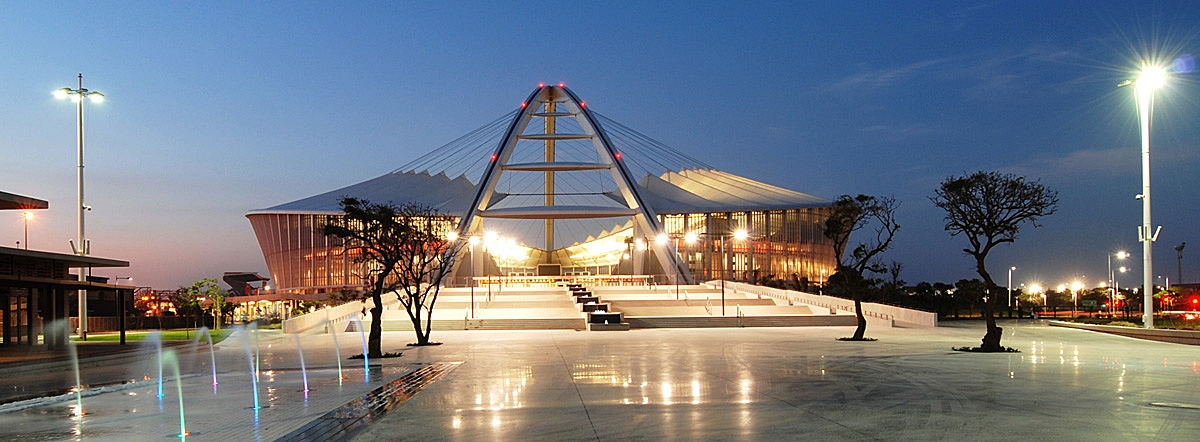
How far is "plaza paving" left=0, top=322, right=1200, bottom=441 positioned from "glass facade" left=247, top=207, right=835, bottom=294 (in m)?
61.6

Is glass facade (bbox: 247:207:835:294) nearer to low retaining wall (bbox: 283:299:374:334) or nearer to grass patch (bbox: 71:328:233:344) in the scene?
grass patch (bbox: 71:328:233:344)

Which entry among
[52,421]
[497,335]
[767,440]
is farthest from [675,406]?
[497,335]

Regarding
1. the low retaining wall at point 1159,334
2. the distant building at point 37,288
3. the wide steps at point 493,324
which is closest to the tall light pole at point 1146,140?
the low retaining wall at point 1159,334

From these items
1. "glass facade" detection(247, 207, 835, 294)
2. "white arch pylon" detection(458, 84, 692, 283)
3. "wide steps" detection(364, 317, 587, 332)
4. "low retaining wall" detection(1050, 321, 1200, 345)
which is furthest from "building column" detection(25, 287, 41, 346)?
"glass facade" detection(247, 207, 835, 294)

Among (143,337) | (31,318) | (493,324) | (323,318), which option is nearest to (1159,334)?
(493,324)

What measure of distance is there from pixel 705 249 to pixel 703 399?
74.2m

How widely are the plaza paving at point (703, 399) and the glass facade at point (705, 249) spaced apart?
61618 mm

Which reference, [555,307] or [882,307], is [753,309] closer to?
[882,307]

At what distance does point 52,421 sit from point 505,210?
218ft

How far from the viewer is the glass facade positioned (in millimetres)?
82875

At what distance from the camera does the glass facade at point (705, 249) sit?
82.9m

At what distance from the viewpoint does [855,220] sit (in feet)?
113

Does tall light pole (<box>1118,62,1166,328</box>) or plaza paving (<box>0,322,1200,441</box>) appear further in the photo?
tall light pole (<box>1118,62,1166,328</box>)

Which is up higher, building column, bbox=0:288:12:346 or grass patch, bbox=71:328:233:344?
building column, bbox=0:288:12:346
